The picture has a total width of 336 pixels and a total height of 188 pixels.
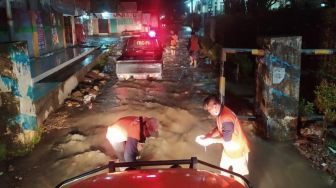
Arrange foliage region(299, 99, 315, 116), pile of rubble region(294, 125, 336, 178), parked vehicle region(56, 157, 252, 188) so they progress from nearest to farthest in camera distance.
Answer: parked vehicle region(56, 157, 252, 188) → pile of rubble region(294, 125, 336, 178) → foliage region(299, 99, 315, 116)

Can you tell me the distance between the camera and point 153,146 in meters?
6.78

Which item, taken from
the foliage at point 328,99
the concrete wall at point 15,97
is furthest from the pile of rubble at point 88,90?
the foliage at point 328,99

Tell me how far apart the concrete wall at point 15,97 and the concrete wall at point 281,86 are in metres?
4.73

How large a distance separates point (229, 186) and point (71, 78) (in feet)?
31.3

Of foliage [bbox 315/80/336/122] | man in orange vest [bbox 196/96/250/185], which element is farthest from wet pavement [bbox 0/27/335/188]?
man in orange vest [bbox 196/96/250/185]

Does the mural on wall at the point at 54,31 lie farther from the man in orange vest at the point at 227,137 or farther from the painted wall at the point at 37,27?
the man in orange vest at the point at 227,137

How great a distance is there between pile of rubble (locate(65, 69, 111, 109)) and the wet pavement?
35 centimetres

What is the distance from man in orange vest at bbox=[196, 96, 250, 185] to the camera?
4117mm

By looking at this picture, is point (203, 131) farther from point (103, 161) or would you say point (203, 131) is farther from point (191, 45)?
point (191, 45)

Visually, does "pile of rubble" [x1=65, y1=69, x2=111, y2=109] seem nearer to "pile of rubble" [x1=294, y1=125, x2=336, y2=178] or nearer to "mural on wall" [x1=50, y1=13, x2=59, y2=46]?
"pile of rubble" [x1=294, y1=125, x2=336, y2=178]

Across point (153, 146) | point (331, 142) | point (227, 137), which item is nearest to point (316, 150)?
point (331, 142)

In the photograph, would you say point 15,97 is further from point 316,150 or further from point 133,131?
point 316,150

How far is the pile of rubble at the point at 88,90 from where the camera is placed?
10.1 meters

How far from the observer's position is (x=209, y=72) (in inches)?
606
